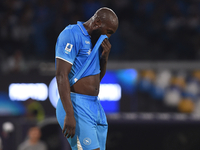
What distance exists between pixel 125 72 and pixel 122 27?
4.09m

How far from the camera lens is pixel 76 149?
9.83 feet

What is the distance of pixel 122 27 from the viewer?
39.0 feet

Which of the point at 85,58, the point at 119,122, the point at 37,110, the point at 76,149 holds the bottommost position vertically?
the point at 37,110

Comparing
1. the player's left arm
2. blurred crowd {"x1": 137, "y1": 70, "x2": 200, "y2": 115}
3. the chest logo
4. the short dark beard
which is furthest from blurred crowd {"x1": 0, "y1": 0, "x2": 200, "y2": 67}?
the chest logo

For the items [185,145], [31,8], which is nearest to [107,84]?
[185,145]

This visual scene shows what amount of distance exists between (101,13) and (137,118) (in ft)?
10.1

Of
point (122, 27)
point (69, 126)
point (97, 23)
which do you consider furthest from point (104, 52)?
point (122, 27)

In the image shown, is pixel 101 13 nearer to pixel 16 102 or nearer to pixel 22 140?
pixel 22 140

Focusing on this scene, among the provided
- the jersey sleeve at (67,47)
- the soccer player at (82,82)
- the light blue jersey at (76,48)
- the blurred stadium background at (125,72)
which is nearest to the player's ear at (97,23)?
the soccer player at (82,82)

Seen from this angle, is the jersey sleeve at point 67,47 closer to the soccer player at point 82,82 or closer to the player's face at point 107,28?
the soccer player at point 82,82

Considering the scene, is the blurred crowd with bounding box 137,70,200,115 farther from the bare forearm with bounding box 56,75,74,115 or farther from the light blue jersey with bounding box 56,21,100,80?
the bare forearm with bounding box 56,75,74,115

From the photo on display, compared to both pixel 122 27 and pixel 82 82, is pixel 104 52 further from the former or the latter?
pixel 122 27

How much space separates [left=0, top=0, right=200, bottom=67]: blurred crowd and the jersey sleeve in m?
7.37

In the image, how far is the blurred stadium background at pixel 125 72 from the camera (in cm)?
570
